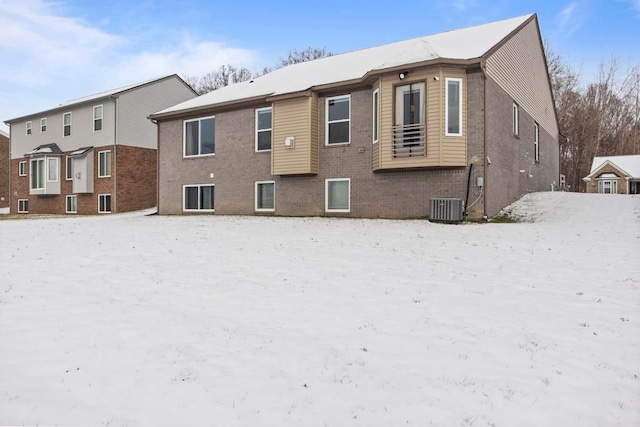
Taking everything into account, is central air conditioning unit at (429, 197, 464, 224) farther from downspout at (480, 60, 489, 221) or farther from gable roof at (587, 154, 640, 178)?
gable roof at (587, 154, 640, 178)

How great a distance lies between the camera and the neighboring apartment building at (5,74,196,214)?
80.4ft

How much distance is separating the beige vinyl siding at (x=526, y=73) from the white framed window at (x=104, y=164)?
2134 cm

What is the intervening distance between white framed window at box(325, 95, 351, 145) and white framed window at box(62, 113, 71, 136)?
20.0 metres

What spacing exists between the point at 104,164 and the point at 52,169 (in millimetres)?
5072

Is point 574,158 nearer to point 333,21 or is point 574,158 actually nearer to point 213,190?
point 333,21

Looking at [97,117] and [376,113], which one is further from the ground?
[97,117]

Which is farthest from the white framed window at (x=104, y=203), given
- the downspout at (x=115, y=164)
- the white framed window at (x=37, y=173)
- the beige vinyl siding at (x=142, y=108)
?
the white framed window at (x=37, y=173)

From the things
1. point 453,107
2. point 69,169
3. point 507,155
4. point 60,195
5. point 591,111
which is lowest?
point 60,195

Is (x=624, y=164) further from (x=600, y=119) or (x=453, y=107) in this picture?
(x=453, y=107)

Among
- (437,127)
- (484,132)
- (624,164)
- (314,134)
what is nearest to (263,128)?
(314,134)

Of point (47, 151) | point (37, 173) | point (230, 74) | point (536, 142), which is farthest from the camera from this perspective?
point (230, 74)

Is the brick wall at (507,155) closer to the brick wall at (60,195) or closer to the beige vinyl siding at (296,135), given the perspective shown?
the beige vinyl siding at (296,135)

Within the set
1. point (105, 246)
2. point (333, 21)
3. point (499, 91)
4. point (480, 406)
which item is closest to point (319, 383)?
point (480, 406)

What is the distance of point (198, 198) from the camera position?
61.9 ft
